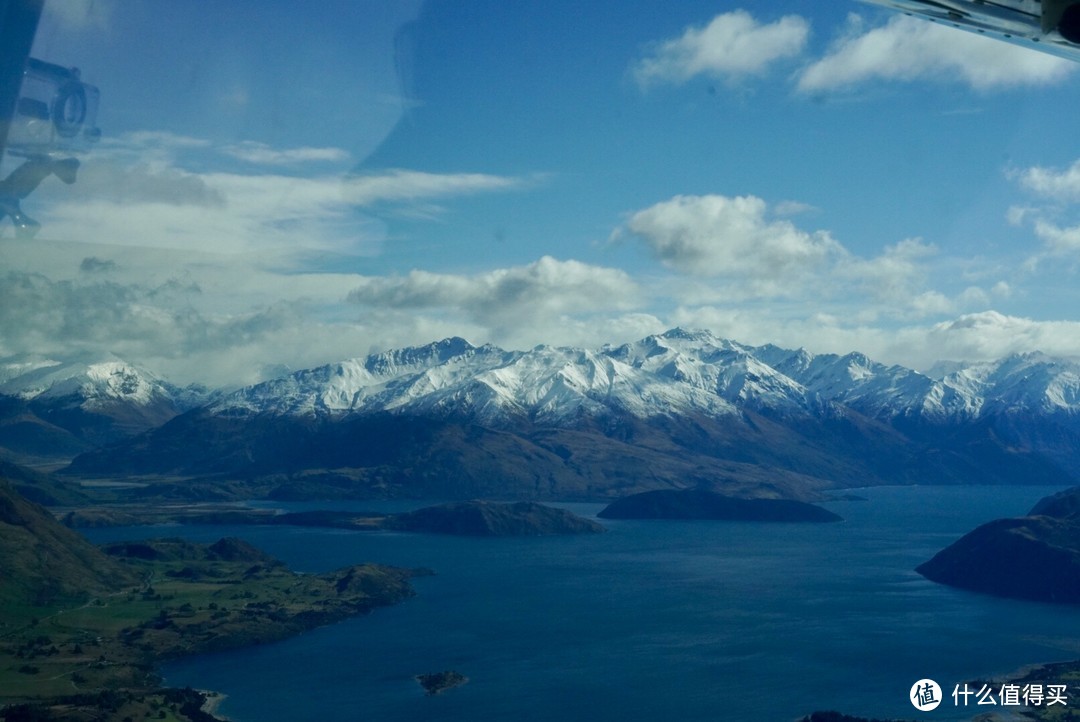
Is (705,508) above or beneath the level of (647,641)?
above

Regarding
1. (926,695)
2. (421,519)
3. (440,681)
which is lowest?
(421,519)

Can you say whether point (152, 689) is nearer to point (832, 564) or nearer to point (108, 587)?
point (108, 587)

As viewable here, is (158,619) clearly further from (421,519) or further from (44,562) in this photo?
(421,519)

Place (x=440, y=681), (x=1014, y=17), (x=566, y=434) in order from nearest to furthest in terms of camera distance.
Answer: (x=1014, y=17), (x=440, y=681), (x=566, y=434)

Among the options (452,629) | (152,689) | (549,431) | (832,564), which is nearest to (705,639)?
(452,629)

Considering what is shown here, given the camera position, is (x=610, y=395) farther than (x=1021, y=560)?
Yes

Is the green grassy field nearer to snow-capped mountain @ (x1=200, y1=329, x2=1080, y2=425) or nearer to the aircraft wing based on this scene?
the aircraft wing

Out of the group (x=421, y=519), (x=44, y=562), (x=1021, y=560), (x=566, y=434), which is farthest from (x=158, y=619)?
(x=566, y=434)

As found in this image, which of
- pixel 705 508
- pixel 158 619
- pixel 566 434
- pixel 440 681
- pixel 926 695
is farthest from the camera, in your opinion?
pixel 566 434
